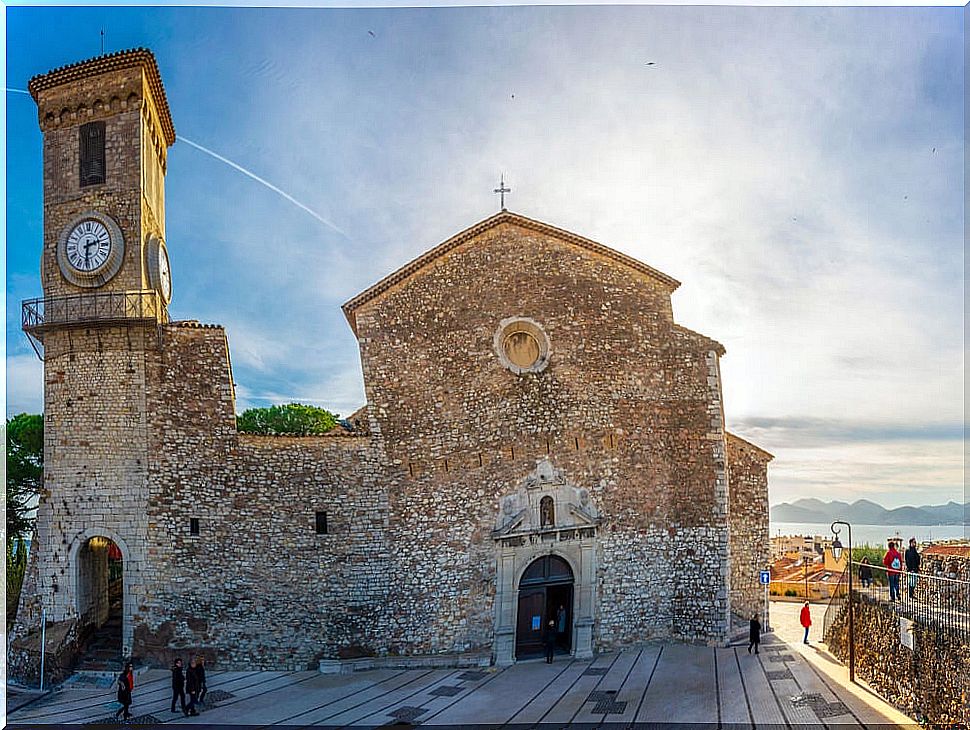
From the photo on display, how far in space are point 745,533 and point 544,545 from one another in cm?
166

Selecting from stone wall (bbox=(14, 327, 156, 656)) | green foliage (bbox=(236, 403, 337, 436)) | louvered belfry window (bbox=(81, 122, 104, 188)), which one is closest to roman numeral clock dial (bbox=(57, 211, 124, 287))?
louvered belfry window (bbox=(81, 122, 104, 188))

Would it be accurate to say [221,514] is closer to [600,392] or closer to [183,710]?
[183,710]

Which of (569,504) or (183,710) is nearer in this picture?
(183,710)

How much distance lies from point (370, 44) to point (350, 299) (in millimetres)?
1880

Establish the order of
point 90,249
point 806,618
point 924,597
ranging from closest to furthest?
point 924,597 → point 90,249 → point 806,618

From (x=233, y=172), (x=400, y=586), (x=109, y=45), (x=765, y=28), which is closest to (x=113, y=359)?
(x=233, y=172)

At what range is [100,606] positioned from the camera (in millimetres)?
5719

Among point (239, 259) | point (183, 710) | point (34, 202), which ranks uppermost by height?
point (34, 202)

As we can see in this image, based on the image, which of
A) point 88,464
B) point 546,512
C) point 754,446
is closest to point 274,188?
point 88,464

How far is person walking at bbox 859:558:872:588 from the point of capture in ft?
19.8

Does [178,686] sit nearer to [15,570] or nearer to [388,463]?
[15,570]

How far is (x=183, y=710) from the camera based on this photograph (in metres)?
5.50

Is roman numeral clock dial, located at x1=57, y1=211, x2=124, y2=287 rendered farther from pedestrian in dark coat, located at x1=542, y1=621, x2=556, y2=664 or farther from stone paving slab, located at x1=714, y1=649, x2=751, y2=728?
stone paving slab, located at x1=714, y1=649, x2=751, y2=728

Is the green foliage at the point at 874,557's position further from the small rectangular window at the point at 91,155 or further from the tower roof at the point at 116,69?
the small rectangular window at the point at 91,155
